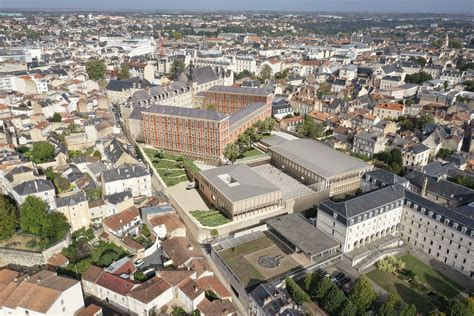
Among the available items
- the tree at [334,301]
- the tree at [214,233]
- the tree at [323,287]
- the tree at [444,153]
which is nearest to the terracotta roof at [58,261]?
the tree at [214,233]

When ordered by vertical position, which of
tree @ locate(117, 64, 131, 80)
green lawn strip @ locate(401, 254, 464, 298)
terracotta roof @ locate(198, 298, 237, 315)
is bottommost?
green lawn strip @ locate(401, 254, 464, 298)

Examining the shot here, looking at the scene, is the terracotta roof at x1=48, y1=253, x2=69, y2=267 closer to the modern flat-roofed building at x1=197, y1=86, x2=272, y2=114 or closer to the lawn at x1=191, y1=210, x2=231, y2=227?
the lawn at x1=191, y1=210, x2=231, y2=227

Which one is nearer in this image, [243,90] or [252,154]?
[252,154]

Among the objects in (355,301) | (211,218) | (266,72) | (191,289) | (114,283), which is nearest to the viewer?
(355,301)

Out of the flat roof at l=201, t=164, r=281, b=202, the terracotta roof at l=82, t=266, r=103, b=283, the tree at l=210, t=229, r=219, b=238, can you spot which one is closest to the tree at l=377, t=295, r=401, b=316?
the flat roof at l=201, t=164, r=281, b=202

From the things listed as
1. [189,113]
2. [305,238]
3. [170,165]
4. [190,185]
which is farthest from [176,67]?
[305,238]

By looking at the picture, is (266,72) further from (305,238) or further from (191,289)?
(191,289)

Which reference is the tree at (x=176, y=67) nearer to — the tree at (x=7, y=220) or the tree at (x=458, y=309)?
the tree at (x=7, y=220)
